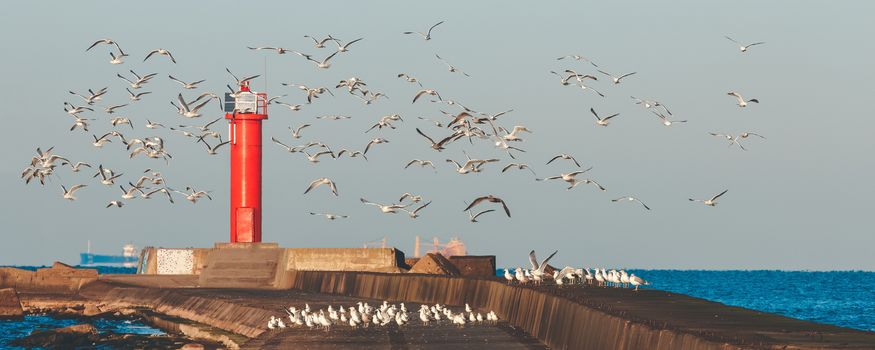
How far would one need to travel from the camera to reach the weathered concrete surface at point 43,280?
65625 millimetres

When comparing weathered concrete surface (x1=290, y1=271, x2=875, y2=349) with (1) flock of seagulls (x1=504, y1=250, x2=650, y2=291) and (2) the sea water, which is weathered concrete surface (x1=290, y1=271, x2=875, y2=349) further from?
(2) the sea water

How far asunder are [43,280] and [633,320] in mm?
50425

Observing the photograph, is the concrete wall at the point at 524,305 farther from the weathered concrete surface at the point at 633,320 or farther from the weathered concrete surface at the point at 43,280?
the weathered concrete surface at the point at 43,280

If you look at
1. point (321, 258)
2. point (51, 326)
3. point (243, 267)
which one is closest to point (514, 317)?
point (51, 326)

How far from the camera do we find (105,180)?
151 feet

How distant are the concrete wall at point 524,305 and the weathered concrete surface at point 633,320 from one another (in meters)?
0.01

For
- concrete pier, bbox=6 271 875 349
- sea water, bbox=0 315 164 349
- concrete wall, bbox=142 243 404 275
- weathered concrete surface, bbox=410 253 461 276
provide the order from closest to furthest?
concrete pier, bbox=6 271 875 349 → sea water, bbox=0 315 164 349 → weathered concrete surface, bbox=410 253 461 276 → concrete wall, bbox=142 243 404 275

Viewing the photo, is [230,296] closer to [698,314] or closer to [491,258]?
[491,258]

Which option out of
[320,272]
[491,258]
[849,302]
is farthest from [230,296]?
[849,302]

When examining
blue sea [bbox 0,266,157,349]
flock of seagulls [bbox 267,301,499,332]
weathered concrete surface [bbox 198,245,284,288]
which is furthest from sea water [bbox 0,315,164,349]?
flock of seagulls [bbox 267,301,499,332]

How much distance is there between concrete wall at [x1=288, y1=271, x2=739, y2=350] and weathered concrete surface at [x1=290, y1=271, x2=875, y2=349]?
0.05 ft

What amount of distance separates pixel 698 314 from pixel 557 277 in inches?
404

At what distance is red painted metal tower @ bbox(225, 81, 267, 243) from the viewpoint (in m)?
61.1

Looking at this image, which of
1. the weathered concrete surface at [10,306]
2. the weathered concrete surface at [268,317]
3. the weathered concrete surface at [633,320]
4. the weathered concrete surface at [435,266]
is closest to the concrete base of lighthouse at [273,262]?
the weathered concrete surface at [435,266]
